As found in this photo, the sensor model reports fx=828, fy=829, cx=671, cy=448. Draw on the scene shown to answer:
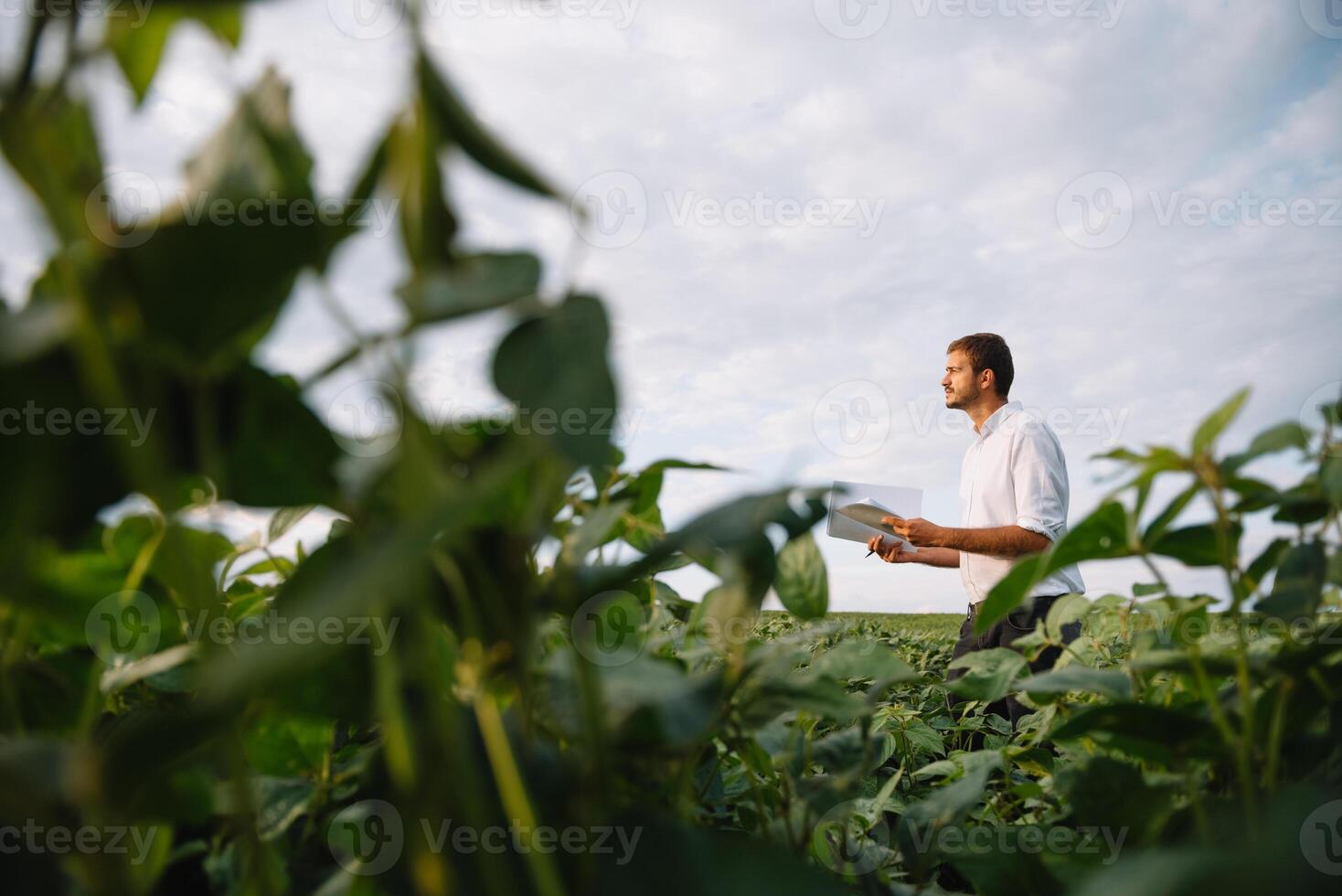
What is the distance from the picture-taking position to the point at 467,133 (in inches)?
9.2

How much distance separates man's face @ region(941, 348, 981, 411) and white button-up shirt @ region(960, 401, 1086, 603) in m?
0.18

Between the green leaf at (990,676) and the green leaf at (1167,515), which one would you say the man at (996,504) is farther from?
the green leaf at (1167,515)

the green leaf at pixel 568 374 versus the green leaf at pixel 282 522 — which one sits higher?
the green leaf at pixel 568 374

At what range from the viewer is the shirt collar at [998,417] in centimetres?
330

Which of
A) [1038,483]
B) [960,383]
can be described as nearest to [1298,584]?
[1038,483]

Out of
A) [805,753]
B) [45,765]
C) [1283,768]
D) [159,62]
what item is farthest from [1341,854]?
[159,62]

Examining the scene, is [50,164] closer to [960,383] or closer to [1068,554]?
[1068,554]

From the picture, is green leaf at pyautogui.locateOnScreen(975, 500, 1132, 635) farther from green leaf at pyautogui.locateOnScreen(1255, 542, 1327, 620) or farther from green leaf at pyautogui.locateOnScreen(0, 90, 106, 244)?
green leaf at pyautogui.locateOnScreen(0, 90, 106, 244)

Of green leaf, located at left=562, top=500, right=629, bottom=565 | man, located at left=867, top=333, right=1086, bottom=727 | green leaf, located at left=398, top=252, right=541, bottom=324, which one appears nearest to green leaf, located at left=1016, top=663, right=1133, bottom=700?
green leaf, located at left=562, top=500, right=629, bottom=565

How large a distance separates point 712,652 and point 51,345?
13.7 inches

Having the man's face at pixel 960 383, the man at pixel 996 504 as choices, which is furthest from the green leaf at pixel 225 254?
the man's face at pixel 960 383

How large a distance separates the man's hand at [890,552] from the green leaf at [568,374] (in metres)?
2.99

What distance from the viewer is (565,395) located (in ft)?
0.83

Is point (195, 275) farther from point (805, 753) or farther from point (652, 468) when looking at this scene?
point (805, 753)
